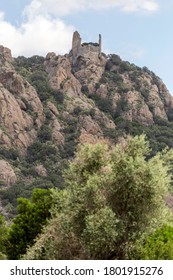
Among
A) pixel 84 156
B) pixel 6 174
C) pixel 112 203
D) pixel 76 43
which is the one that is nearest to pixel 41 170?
pixel 6 174

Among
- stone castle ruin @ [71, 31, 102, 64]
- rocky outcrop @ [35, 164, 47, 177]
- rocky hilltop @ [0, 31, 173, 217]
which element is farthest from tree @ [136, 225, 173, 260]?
stone castle ruin @ [71, 31, 102, 64]

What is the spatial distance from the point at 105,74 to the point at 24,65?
2077cm

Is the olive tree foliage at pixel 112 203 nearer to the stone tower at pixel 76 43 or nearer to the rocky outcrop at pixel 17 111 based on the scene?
the rocky outcrop at pixel 17 111

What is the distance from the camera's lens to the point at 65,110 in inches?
4242

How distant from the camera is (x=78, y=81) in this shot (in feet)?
387

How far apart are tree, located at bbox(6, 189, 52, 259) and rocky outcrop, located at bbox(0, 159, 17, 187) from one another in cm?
4670

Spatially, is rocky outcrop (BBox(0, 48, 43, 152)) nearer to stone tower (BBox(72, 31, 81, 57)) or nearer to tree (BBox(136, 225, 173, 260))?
stone tower (BBox(72, 31, 81, 57))

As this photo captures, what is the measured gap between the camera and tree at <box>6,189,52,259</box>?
107 feet

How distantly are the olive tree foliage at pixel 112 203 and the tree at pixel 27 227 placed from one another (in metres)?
10.6

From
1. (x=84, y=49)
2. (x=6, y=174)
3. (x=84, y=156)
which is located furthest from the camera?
(x=84, y=49)

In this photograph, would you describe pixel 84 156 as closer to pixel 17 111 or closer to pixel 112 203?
pixel 112 203

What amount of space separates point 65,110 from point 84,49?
25446 millimetres

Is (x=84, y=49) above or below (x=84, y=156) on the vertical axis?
above
